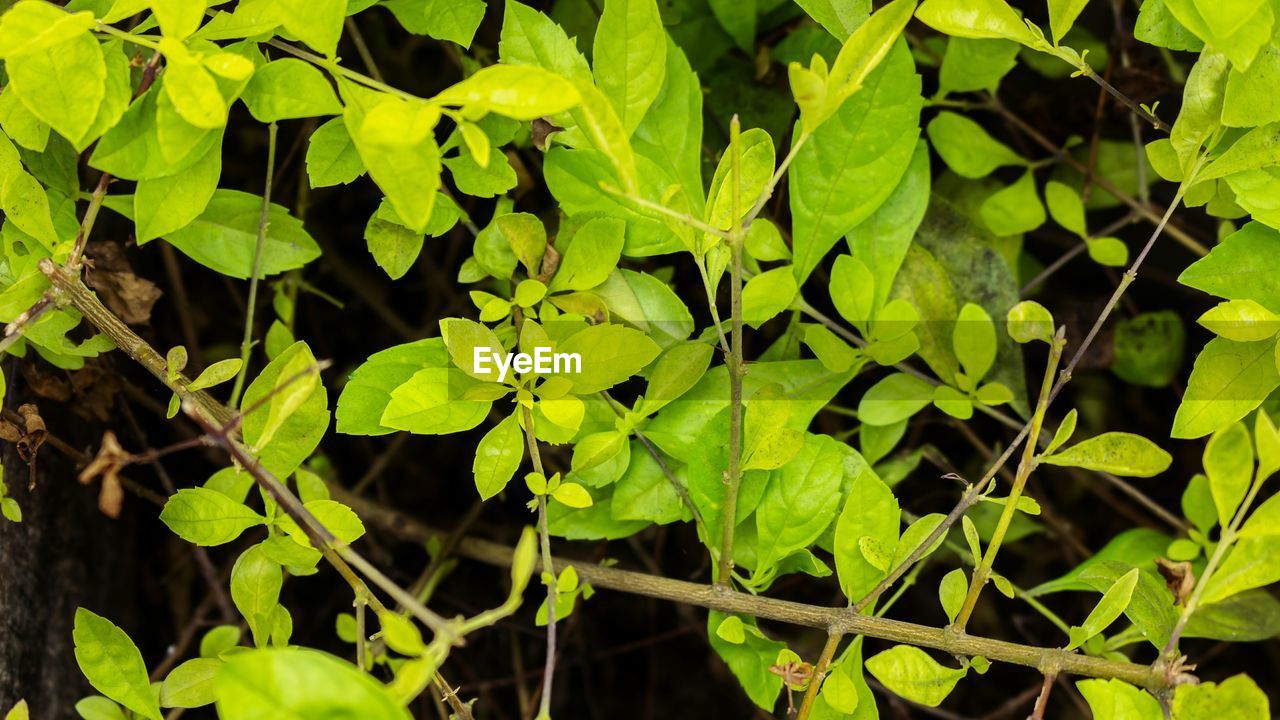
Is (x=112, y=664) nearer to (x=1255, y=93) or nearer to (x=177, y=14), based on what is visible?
(x=177, y=14)

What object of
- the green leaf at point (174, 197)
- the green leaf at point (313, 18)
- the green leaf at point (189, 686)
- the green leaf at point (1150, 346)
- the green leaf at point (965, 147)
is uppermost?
A: the green leaf at point (313, 18)

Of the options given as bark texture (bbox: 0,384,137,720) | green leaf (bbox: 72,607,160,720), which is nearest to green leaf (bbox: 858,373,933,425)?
green leaf (bbox: 72,607,160,720)

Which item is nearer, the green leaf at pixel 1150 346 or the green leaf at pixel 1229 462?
the green leaf at pixel 1229 462

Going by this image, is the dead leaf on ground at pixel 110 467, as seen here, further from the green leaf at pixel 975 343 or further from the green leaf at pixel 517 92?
the green leaf at pixel 975 343

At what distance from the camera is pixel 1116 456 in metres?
0.87

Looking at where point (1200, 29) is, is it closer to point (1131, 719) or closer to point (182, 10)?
point (1131, 719)

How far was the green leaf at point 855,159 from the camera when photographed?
1015 mm

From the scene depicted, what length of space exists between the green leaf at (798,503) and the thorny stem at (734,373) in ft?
0.11

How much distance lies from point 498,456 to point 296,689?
32 cm

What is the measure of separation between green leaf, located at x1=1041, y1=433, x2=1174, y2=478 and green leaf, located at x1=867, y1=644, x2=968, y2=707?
0.21 metres

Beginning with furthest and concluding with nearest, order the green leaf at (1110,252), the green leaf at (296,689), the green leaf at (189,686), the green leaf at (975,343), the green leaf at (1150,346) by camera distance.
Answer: the green leaf at (1150,346)
the green leaf at (1110,252)
the green leaf at (975,343)
the green leaf at (189,686)
the green leaf at (296,689)

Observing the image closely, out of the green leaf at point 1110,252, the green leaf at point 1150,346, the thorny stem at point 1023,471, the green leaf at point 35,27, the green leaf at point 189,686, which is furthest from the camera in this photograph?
the green leaf at point 1150,346

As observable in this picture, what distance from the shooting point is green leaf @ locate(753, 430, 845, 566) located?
966mm

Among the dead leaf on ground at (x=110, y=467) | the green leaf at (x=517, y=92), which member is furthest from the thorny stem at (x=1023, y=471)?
the dead leaf on ground at (x=110, y=467)
